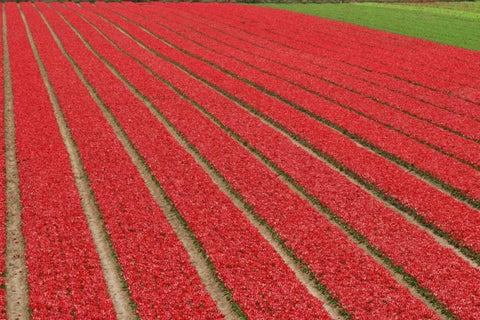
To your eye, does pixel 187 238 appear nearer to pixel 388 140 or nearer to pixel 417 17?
pixel 388 140

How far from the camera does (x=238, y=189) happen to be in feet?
54.4

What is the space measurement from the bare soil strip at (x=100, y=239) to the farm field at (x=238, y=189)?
2.1 inches

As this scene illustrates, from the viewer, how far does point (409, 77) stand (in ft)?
101

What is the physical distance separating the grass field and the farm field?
46.6ft

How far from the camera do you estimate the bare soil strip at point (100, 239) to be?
11539mm

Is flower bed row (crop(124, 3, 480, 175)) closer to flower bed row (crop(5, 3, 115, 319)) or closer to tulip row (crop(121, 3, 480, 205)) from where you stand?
tulip row (crop(121, 3, 480, 205))

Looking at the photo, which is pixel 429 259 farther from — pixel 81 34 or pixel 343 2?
pixel 343 2

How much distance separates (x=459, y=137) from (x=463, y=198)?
5.41m

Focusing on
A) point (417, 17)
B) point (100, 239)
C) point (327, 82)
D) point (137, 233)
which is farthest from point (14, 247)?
point (417, 17)

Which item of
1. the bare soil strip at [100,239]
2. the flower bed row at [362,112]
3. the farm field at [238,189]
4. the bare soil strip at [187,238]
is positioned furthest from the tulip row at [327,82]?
the bare soil strip at [100,239]

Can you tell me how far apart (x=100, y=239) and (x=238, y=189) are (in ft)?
15.9

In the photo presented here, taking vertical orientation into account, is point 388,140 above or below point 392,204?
above

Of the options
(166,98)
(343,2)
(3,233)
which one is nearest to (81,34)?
(166,98)

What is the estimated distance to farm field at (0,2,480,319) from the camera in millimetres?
11664
